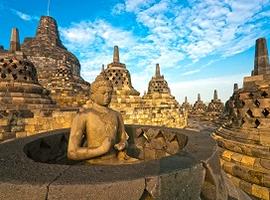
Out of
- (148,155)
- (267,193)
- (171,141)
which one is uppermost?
(171,141)

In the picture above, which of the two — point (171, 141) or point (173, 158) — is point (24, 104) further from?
point (173, 158)

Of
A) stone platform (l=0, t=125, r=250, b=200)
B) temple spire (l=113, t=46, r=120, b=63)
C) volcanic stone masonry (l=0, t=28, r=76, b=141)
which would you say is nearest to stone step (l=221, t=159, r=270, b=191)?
stone platform (l=0, t=125, r=250, b=200)

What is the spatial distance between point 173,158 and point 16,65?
9.31 m

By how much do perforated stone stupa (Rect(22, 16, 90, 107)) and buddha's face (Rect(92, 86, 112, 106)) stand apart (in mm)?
12108

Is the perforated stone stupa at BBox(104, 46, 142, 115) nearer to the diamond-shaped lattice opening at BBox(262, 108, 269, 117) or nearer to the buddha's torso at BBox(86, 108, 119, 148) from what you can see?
the diamond-shaped lattice opening at BBox(262, 108, 269, 117)

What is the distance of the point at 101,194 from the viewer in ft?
4.34

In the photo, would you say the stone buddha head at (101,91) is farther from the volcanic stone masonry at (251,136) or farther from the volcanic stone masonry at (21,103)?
the volcanic stone masonry at (21,103)

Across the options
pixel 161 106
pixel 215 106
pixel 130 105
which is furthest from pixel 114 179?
pixel 215 106

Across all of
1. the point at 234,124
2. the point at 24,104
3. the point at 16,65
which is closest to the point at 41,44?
the point at 16,65

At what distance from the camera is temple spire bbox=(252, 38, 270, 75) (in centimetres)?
628

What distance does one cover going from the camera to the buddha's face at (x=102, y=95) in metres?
2.45

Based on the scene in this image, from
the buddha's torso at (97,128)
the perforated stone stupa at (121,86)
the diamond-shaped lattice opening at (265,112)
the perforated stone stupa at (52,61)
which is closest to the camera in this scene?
the buddha's torso at (97,128)

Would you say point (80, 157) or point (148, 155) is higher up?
point (80, 157)

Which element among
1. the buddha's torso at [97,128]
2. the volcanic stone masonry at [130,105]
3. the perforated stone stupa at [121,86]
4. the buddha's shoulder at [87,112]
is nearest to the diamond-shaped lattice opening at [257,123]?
the buddha's torso at [97,128]
